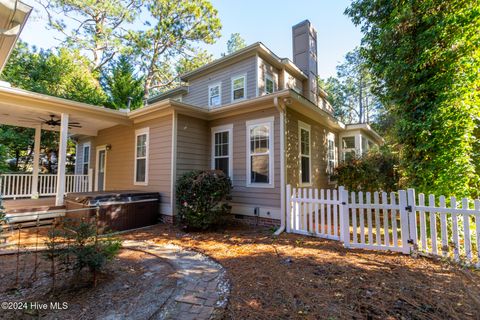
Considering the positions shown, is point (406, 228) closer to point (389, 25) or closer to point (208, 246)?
point (208, 246)

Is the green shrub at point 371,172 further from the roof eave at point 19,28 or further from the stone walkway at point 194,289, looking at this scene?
the roof eave at point 19,28

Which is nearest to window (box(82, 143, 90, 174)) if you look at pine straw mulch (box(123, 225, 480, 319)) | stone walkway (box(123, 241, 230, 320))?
stone walkway (box(123, 241, 230, 320))

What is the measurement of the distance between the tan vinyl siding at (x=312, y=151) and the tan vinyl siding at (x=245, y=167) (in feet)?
1.06

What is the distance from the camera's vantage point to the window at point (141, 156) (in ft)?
24.7

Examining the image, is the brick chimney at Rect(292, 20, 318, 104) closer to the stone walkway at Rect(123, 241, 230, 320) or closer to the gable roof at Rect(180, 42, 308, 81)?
the gable roof at Rect(180, 42, 308, 81)

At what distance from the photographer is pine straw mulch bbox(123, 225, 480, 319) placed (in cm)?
228

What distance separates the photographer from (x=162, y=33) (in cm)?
1794

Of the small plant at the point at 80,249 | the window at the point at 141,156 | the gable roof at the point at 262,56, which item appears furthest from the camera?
the gable roof at the point at 262,56

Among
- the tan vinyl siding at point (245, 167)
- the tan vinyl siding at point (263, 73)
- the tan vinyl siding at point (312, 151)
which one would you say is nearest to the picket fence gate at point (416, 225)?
the tan vinyl siding at point (245, 167)

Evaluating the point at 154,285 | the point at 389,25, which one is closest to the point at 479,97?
the point at 389,25

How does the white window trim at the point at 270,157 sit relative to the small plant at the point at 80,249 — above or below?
above

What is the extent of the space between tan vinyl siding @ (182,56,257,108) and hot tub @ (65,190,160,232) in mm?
4983

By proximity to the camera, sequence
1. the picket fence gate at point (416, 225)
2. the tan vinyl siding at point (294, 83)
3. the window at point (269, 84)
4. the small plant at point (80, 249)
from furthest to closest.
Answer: the tan vinyl siding at point (294, 83) < the window at point (269, 84) < the picket fence gate at point (416, 225) < the small plant at point (80, 249)

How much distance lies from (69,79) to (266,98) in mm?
13615
